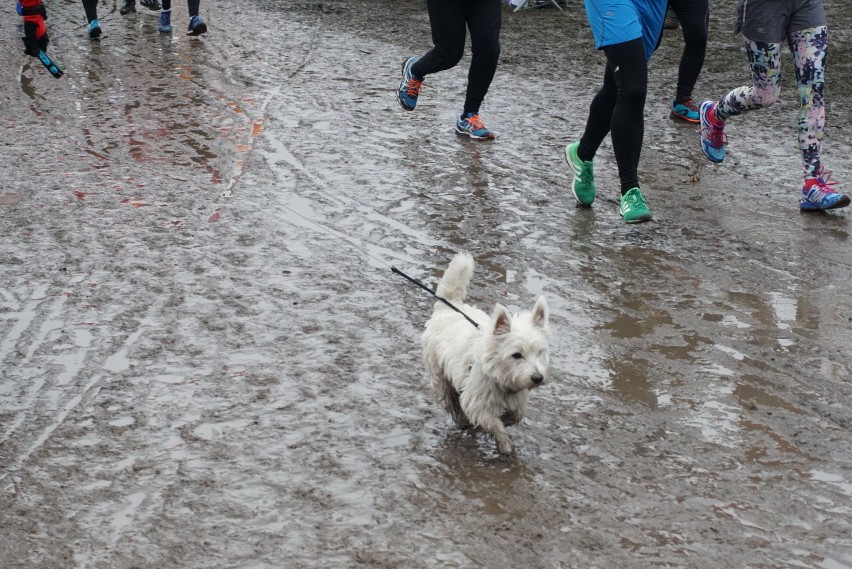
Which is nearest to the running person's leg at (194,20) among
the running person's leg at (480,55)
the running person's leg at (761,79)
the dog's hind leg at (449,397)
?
the running person's leg at (480,55)

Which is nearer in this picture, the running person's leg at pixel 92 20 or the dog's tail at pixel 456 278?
the dog's tail at pixel 456 278

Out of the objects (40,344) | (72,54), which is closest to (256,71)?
(72,54)

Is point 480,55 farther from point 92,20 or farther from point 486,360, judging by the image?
point 92,20

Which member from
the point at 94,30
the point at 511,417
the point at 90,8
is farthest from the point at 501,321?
the point at 90,8

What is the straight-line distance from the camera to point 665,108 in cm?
931

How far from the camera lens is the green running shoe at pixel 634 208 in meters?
6.34

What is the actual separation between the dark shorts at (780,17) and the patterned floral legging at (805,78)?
2.1 inches

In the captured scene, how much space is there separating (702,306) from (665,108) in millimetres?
4282

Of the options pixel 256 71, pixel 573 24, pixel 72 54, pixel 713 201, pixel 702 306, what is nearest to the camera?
pixel 702 306

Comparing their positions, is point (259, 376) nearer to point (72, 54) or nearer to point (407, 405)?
point (407, 405)

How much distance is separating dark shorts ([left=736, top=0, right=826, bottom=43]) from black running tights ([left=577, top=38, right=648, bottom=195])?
794 mm

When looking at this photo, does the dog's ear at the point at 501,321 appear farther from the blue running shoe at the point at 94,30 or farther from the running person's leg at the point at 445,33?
the blue running shoe at the point at 94,30

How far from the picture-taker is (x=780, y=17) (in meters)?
6.47

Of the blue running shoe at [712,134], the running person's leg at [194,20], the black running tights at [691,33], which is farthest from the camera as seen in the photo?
the running person's leg at [194,20]
